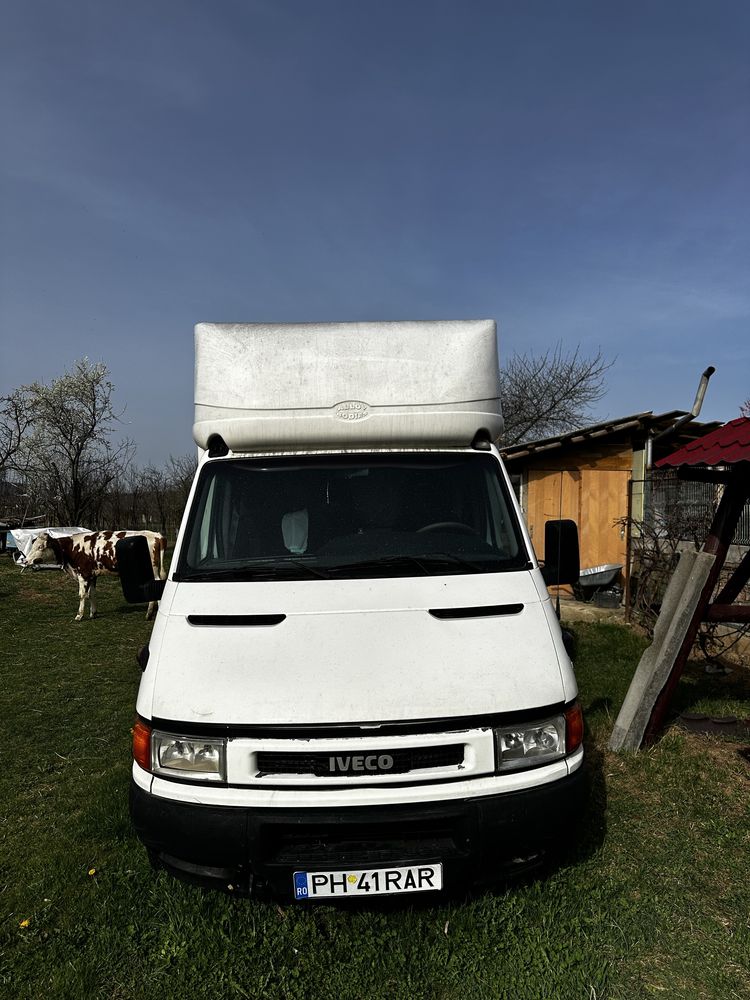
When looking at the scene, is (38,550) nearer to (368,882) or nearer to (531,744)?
(368,882)

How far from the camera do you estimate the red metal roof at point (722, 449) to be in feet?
14.2

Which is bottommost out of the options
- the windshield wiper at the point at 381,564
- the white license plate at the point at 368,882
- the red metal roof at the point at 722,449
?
the white license plate at the point at 368,882

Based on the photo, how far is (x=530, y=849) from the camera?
8.62 feet

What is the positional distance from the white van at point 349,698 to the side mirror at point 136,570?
0.02 m

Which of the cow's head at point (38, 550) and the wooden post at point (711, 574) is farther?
the cow's head at point (38, 550)

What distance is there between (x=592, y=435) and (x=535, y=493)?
5.41 ft

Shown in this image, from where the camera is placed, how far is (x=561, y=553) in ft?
12.2

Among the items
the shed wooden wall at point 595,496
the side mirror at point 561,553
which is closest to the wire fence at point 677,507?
the shed wooden wall at point 595,496

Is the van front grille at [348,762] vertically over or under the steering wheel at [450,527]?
under

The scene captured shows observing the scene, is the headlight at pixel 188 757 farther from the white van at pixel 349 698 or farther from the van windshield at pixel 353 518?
the van windshield at pixel 353 518

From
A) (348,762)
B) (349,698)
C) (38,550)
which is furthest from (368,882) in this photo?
(38,550)

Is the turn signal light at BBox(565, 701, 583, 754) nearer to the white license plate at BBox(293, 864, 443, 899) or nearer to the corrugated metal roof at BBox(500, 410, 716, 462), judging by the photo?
the white license plate at BBox(293, 864, 443, 899)

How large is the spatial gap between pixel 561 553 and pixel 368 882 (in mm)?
2049

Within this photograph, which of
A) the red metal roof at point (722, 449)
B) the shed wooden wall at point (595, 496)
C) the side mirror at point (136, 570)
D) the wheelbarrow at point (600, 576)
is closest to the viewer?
the side mirror at point (136, 570)
